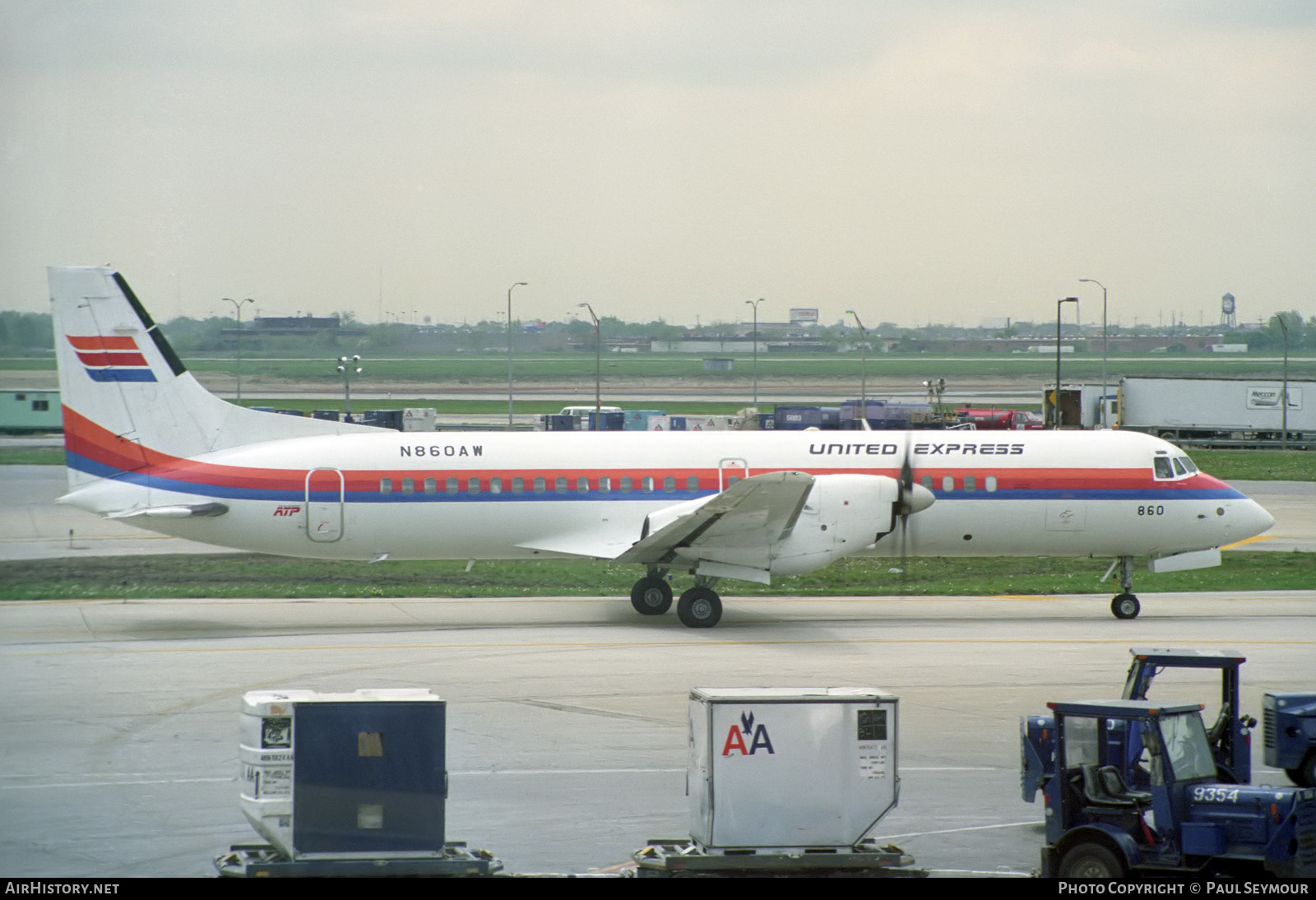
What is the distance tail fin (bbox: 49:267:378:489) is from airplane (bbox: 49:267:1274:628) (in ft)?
0.12

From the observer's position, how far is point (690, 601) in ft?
73.3

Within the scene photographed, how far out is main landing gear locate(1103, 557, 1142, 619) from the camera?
23594 mm

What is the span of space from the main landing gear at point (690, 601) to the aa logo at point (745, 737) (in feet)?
40.0

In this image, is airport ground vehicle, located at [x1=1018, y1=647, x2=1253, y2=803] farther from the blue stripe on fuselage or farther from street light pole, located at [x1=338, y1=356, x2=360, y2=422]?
the blue stripe on fuselage

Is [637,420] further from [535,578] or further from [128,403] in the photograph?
[128,403]

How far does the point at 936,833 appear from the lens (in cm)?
1157

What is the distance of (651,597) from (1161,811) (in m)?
14.4

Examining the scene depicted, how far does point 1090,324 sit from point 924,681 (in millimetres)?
5112

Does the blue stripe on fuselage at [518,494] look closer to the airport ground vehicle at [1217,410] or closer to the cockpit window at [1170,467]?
the cockpit window at [1170,467]

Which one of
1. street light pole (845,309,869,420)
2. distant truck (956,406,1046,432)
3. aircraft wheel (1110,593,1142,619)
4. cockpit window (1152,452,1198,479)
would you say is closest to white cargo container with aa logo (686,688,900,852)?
street light pole (845,309,869,420)

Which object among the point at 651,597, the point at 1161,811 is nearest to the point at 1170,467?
the point at 651,597

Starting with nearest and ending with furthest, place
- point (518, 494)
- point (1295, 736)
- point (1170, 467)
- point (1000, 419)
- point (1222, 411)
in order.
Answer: point (1295, 736) < point (518, 494) < point (1170, 467) < point (1000, 419) < point (1222, 411)
